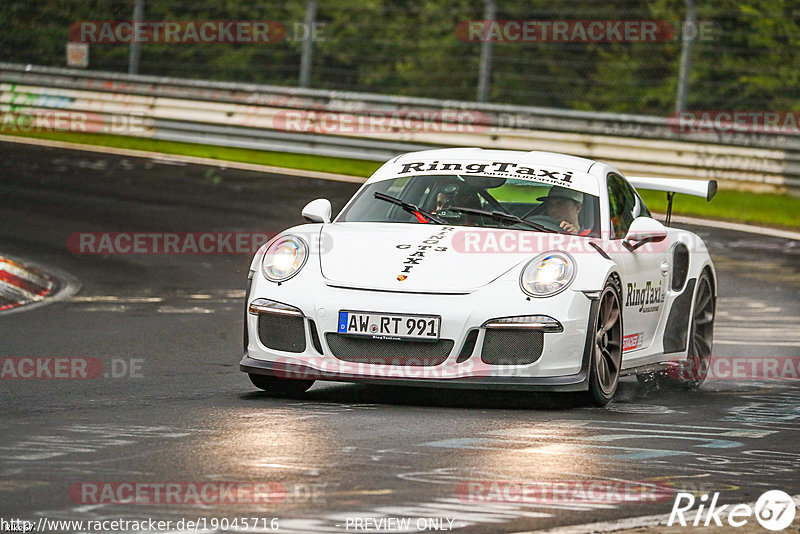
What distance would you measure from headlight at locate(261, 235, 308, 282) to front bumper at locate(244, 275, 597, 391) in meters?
0.22

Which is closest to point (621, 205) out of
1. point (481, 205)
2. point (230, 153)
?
point (481, 205)

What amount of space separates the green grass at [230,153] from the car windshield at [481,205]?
12.0 m

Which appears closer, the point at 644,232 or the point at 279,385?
the point at 279,385

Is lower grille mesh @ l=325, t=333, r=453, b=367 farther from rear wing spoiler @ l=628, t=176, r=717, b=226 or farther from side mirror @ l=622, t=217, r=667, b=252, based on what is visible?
rear wing spoiler @ l=628, t=176, r=717, b=226

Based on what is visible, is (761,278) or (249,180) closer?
(761,278)

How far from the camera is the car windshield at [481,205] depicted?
8.27 metres

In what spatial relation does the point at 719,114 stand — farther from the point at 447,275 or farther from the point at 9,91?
the point at 447,275

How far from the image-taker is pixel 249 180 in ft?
64.0

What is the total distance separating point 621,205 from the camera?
8875 millimetres

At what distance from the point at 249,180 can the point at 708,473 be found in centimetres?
1408

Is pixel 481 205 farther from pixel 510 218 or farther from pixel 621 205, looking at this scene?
pixel 621 205

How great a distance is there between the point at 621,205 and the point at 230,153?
13.9 m

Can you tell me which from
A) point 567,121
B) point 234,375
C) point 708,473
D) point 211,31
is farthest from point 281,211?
point 211,31

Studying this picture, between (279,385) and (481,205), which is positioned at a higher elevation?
(481,205)
